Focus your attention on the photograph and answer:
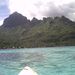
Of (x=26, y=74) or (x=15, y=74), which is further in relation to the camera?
(x=15, y=74)

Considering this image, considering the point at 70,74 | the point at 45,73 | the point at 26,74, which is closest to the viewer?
the point at 26,74

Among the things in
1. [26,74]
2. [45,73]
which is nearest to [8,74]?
[45,73]

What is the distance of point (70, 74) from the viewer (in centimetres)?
2880

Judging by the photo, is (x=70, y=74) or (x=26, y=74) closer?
(x=26, y=74)

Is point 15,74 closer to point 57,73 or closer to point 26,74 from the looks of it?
point 57,73

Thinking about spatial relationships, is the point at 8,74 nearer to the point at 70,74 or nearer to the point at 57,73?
the point at 57,73

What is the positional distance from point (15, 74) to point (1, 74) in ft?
7.66

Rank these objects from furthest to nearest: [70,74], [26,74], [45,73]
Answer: [45,73]
[70,74]
[26,74]

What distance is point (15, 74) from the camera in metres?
31.0

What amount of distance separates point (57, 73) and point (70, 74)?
2230 millimetres

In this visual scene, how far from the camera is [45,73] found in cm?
3097

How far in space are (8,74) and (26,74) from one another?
2026 cm

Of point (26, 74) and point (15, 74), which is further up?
point (26, 74)

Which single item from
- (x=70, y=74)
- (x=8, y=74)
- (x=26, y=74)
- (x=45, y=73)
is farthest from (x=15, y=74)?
(x=26, y=74)
